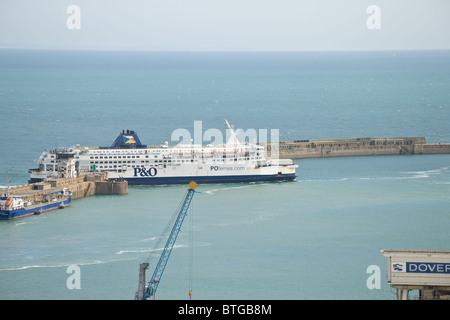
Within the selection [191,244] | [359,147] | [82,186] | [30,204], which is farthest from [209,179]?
[191,244]

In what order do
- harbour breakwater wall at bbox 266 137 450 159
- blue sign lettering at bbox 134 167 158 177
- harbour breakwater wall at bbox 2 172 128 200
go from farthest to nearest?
harbour breakwater wall at bbox 266 137 450 159 < blue sign lettering at bbox 134 167 158 177 < harbour breakwater wall at bbox 2 172 128 200

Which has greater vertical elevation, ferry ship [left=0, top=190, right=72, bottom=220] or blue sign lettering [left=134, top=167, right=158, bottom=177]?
blue sign lettering [left=134, top=167, right=158, bottom=177]

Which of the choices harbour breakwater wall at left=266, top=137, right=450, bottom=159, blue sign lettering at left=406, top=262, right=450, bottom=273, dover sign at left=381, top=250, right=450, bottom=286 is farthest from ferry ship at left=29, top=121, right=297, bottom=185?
blue sign lettering at left=406, top=262, right=450, bottom=273

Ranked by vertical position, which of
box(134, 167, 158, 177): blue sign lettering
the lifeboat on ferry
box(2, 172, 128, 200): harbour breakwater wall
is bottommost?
the lifeboat on ferry

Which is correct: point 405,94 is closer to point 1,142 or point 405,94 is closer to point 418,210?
point 1,142

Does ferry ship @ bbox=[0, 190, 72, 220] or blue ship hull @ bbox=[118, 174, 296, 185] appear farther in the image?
blue ship hull @ bbox=[118, 174, 296, 185]

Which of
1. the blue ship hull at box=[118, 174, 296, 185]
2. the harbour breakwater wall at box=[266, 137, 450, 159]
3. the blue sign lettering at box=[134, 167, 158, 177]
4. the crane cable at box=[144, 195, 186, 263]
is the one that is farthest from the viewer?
the harbour breakwater wall at box=[266, 137, 450, 159]

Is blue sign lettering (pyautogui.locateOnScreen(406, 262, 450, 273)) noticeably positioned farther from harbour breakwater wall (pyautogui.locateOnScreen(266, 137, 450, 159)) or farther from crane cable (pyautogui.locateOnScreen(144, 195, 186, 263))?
harbour breakwater wall (pyautogui.locateOnScreen(266, 137, 450, 159))
